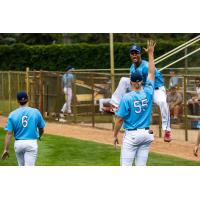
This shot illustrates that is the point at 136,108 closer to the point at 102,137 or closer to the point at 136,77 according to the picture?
the point at 136,77

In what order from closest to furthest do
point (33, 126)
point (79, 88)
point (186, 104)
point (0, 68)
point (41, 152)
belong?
point (33, 126) < point (41, 152) < point (186, 104) < point (79, 88) < point (0, 68)

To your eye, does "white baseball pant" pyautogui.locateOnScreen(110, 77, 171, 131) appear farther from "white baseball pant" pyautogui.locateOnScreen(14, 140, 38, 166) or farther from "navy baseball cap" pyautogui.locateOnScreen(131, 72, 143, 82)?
"navy baseball cap" pyautogui.locateOnScreen(131, 72, 143, 82)

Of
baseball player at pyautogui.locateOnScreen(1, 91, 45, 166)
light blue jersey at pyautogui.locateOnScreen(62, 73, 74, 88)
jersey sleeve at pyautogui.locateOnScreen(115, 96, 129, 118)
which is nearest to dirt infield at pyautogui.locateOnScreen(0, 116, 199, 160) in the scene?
light blue jersey at pyautogui.locateOnScreen(62, 73, 74, 88)

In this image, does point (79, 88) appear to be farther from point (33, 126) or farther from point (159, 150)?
point (33, 126)

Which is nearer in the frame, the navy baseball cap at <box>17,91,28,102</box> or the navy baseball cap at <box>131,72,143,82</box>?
the navy baseball cap at <box>131,72,143,82</box>

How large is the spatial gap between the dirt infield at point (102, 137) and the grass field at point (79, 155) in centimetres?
71

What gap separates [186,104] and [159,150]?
301 cm

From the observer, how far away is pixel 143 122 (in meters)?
11.6

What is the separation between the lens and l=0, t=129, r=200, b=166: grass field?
16812 millimetres

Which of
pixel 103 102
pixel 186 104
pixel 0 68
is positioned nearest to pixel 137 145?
pixel 186 104

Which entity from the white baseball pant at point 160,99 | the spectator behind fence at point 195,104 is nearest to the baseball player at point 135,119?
the white baseball pant at point 160,99

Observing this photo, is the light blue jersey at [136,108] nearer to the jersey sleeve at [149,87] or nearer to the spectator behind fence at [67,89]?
the jersey sleeve at [149,87]

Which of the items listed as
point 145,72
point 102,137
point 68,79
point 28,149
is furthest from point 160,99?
point 68,79

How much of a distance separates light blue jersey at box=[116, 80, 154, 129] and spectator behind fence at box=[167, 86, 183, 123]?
11.0m
